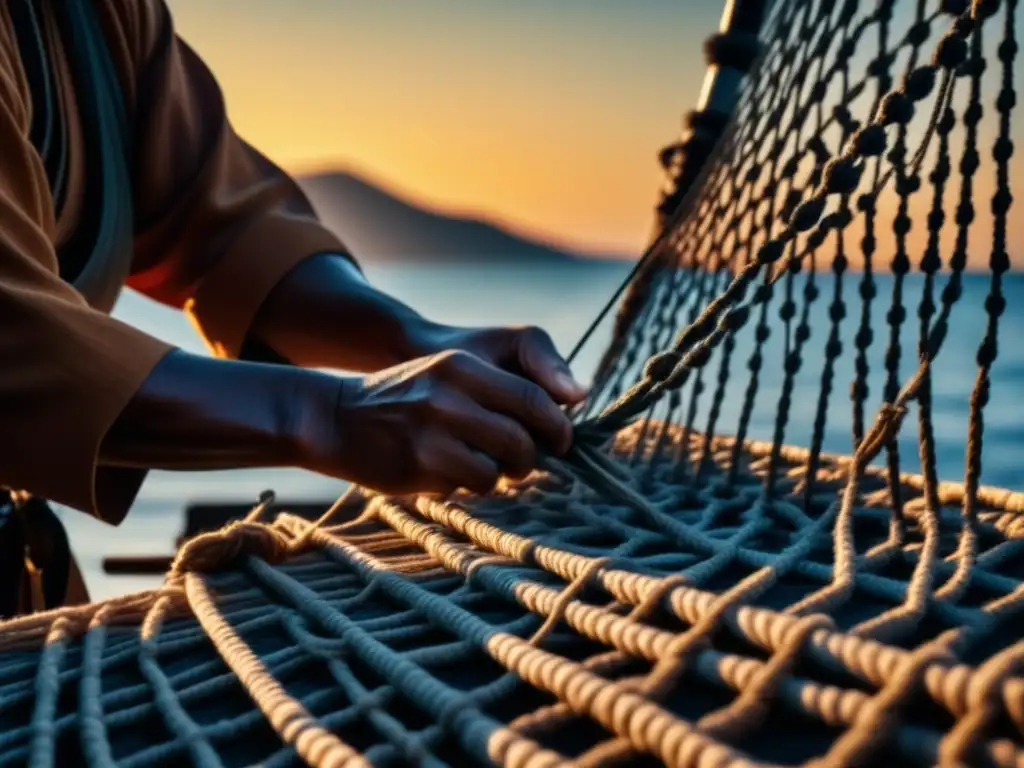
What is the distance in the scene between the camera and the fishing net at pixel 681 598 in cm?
47

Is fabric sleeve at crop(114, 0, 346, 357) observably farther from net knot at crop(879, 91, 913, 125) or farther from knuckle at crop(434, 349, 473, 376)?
net knot at crop(879, 91, 913, 125)

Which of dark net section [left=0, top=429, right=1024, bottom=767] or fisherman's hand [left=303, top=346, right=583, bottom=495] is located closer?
dark net section [left=0, top=429, right=1024, bottom=767]

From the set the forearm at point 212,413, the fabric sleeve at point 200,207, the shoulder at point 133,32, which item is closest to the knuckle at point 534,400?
the forearm at point 212,413

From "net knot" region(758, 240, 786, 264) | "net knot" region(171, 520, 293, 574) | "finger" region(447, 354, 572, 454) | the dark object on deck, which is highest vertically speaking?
"net knot" region(758, 240, 786, 264)

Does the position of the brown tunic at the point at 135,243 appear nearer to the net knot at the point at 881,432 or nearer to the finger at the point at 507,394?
the finger at the point at 507,394

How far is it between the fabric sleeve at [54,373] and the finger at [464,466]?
21 cm

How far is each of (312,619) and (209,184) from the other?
712 millimetres

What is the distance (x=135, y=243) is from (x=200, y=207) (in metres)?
0.10

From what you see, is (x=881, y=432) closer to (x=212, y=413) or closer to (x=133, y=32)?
(x=212, y=413)

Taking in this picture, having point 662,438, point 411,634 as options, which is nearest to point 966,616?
point 411,634

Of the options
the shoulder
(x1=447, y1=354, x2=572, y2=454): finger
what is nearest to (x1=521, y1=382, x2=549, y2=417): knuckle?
(x1=447, y1=354, x2=572, y2=454): finger

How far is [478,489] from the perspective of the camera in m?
0.83

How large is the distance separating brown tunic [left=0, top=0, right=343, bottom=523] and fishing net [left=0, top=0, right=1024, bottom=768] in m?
0.13

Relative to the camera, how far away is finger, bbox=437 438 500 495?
81 cm
